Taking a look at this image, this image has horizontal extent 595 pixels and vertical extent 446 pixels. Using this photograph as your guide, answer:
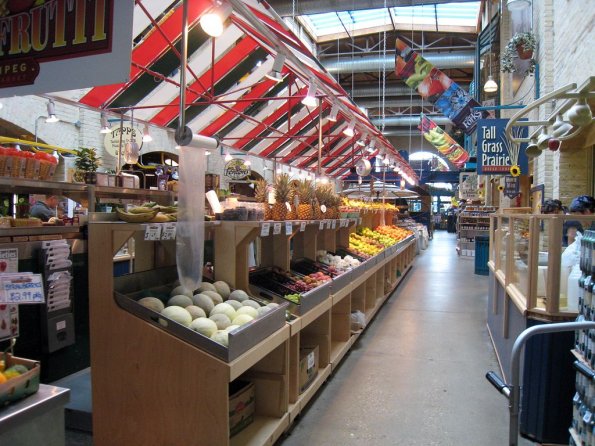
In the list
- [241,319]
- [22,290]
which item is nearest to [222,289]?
[241,319]

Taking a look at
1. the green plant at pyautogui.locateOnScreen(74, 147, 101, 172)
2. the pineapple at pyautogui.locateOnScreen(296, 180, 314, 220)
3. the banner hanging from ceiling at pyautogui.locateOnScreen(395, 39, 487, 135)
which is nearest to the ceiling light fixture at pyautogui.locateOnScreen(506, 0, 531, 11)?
the banner hanging from ceiling at pyautogui.locateOnScreen(395, 39, 487, 135)

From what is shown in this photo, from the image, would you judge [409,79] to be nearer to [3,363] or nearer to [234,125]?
[234,125]

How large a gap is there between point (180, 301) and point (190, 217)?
504 mm

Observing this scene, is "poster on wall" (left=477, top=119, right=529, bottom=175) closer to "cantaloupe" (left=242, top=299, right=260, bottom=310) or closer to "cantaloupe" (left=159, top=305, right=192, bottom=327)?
"cantaloupe" (left=242, top=299, right=260, bottom=310)

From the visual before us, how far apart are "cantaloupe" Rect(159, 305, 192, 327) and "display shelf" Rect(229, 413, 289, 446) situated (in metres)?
0.78

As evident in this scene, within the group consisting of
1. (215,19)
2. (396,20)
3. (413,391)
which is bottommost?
(413,391)

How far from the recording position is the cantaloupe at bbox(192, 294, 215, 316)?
2861mm

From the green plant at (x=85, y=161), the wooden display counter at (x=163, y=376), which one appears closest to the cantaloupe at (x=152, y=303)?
the wooden display counter at (x=163, y=376)

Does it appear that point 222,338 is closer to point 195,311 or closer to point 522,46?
point 195,311

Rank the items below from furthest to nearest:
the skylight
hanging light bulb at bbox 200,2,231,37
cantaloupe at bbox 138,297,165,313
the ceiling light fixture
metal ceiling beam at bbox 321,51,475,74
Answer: metal ceiling beam at bbox 321,51,475,74, the skylight, the ceiling light fixture, hanging light bulb at bbox 200,2,231,37, cantaloupe at bbox 138,297,165,313

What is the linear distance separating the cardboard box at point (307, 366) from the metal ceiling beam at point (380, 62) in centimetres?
1496

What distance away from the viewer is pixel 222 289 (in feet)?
10.5

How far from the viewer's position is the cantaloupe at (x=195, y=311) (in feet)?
8.88

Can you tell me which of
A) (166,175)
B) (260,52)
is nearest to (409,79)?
(260,52)
